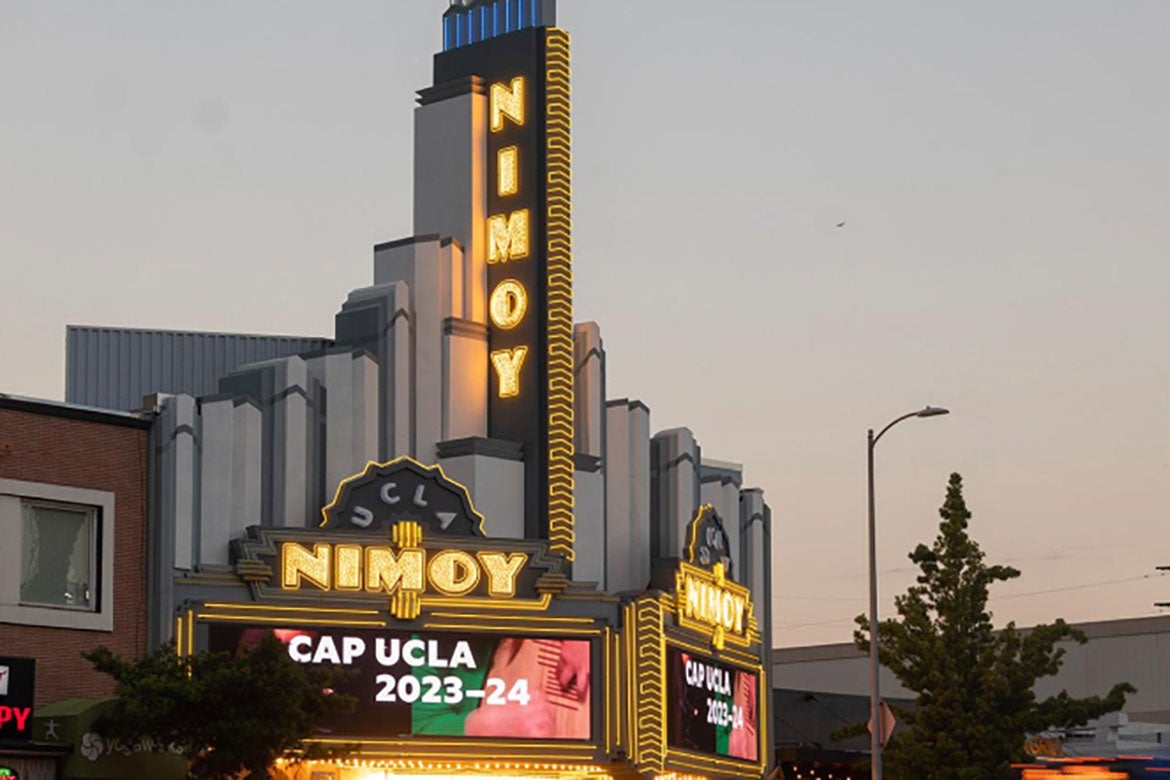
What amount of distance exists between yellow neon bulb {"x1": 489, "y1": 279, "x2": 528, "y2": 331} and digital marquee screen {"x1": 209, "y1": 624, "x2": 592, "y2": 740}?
6.99 meters

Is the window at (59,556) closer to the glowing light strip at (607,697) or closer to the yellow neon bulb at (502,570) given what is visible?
the yellow neon bulb at (502,570)

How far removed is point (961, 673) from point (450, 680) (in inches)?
564

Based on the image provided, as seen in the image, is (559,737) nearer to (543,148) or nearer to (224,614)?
(224,614)

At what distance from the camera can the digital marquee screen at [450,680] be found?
42500mm

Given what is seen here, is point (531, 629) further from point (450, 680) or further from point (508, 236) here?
point (508, 236)

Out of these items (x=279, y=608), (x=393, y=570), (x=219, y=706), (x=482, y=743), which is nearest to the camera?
(x=219, y=706)

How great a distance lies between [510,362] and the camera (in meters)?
47.0

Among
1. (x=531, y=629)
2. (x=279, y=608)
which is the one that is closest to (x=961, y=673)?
(x=531, y=629)

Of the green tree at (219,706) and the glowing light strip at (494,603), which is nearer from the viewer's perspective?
the green tree at (219,706)

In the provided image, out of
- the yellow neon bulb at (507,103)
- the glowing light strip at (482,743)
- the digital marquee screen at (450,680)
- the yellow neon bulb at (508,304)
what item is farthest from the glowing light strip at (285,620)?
the yellow neon bulb at (507,103)

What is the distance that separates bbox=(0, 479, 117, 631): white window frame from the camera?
1485 inches

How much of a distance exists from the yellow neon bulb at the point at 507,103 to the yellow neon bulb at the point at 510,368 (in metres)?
5.08

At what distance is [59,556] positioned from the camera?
38.9 metres

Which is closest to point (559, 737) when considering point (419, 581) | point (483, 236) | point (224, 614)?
point (419, 581)
